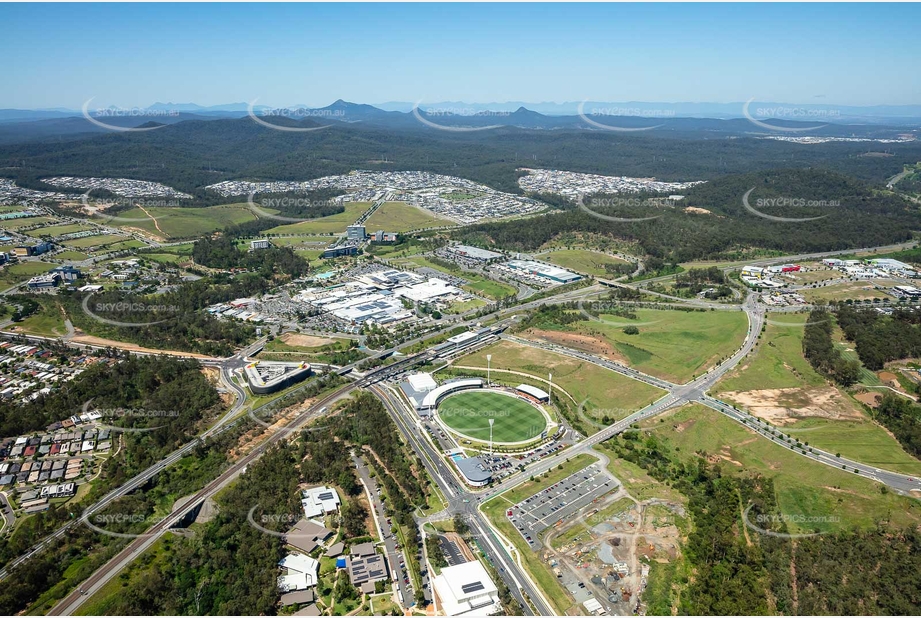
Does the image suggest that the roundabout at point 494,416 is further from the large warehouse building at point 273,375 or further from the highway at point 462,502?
the large warehouse building at point 273,375

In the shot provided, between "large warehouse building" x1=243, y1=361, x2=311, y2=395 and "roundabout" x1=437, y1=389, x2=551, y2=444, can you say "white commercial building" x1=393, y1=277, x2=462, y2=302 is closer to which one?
"large warehouse building" x1=243, y1=361, x2=311, y2=395

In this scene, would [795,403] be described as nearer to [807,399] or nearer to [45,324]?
[807,399]

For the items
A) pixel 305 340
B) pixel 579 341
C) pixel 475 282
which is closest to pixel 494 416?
pixel 579 341

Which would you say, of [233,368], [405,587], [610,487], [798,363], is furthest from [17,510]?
[798,363]

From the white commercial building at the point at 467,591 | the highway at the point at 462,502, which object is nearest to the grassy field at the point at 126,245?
the highway at the point at 462,502

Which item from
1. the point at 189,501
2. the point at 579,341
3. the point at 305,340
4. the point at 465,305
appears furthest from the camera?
the point at 465,305

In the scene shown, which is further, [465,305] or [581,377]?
[465,305]

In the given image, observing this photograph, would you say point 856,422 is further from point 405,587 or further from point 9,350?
point 9,350
